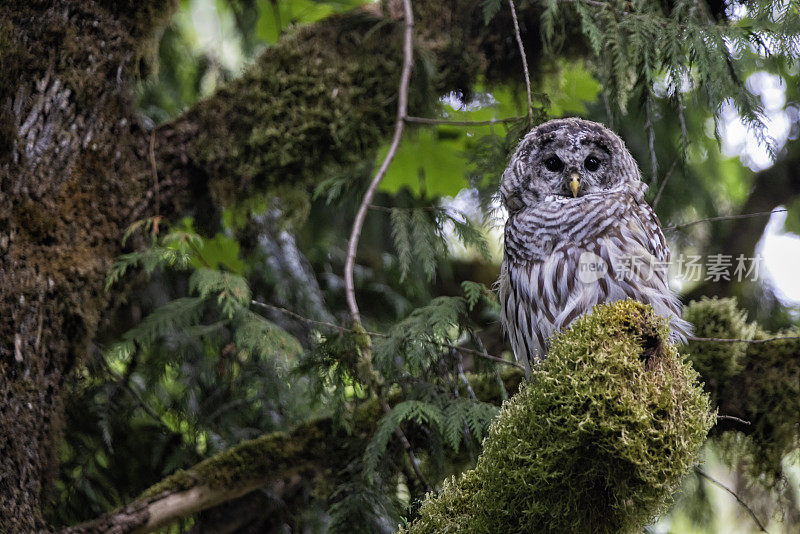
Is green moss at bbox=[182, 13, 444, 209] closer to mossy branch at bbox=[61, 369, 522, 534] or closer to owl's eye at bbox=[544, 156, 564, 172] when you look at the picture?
owl's eye at bbox=[544, 156, 564, 172]

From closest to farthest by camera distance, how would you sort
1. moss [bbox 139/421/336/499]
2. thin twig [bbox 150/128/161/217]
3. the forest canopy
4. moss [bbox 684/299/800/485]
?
the forest canopy < moss [bbox 139/421/336/499] < moss [bbox 684/299/800/485] < thin twig [bbox 150/128/161/217]

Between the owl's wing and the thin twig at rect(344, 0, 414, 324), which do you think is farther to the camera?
the owl's wing

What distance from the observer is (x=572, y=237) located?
9.45 feet

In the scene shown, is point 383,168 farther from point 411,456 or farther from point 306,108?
point 411,456

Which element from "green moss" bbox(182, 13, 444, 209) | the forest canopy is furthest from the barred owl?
"green moss" bbox(182, 13, 444, 209)

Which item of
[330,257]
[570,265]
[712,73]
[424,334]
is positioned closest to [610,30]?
[712,73]

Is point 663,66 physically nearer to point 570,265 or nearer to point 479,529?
point 570,265

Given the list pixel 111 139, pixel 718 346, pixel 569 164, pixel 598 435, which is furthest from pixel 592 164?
pixel 111 139

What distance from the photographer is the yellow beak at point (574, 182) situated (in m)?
2.99

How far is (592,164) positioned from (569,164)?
13 cm

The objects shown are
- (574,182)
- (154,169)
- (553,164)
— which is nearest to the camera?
(574,182)

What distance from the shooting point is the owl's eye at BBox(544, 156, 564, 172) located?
3113mm

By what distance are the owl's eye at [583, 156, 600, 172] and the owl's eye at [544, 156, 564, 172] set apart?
4.4 inches

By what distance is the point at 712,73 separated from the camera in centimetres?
A: 284
